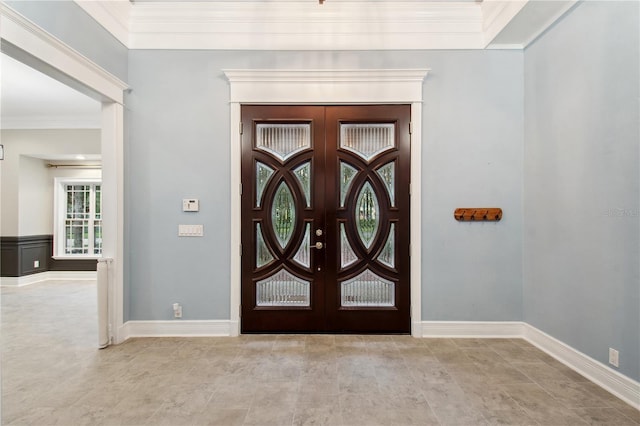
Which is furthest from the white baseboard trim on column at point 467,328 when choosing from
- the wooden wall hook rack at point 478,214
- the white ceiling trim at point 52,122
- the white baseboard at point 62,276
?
the white baseboard at point 62,276

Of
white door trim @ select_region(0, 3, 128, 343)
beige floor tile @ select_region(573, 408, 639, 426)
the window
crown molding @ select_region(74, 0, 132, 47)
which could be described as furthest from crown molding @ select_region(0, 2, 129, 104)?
the window

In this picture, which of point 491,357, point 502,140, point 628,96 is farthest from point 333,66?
point 491,357

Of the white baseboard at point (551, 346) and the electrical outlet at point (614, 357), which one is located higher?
the electrical outlet at point (614, 357)

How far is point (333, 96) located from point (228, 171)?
130cm

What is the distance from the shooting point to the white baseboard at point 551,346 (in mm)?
1972

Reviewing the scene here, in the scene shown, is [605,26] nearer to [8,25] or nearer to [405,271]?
[405,271]

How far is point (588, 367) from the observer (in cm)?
222

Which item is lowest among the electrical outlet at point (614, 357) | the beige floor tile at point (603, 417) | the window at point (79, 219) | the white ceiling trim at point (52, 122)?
the beige floor tile at point (603, 417)

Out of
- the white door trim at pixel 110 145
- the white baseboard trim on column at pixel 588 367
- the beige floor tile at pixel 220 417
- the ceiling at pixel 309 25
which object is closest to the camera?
the beige floor tile at pixel 220 417

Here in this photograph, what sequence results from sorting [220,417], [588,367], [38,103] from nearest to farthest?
[220,417] → [588,367] → [38,103]

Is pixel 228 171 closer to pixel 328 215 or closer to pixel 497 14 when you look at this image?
pixel 328 215

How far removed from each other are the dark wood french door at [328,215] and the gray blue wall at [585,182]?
119 cm

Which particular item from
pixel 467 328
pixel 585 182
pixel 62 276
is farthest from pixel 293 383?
pixel 62 276

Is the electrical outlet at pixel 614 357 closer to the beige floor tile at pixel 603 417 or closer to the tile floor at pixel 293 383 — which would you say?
the tile floor at pixel 293 383
